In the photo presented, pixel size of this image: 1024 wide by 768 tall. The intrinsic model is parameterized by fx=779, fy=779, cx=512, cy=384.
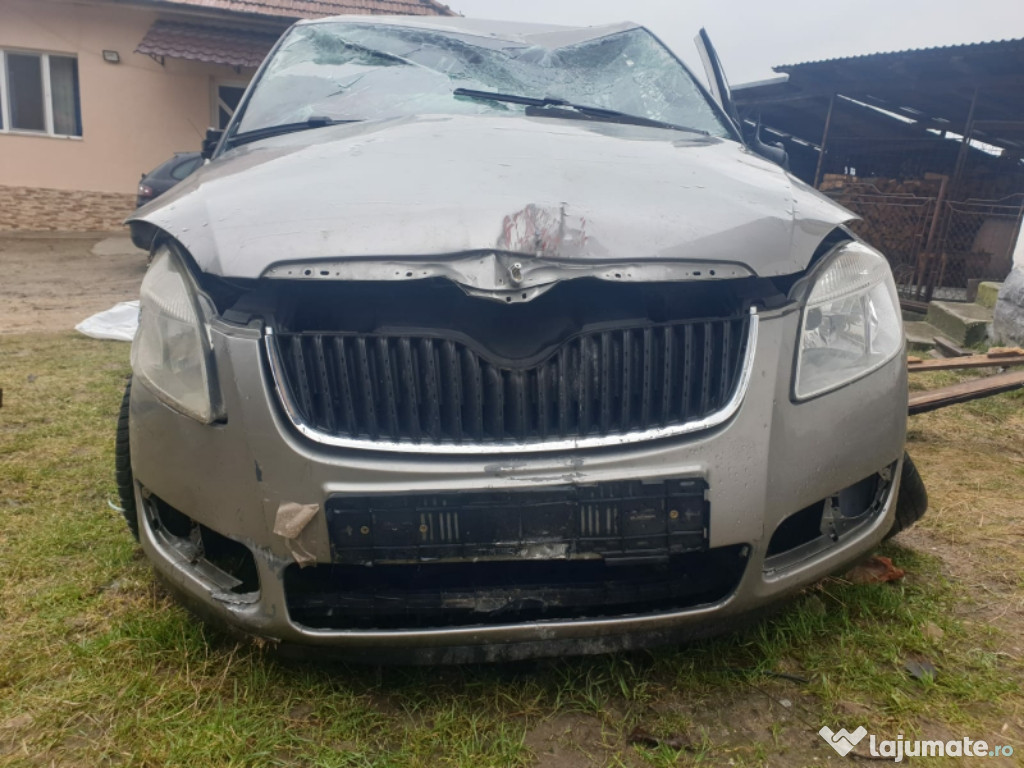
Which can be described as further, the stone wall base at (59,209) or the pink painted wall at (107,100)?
the stone wall base at (59,209)

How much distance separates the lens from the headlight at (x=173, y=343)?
5.10 feet

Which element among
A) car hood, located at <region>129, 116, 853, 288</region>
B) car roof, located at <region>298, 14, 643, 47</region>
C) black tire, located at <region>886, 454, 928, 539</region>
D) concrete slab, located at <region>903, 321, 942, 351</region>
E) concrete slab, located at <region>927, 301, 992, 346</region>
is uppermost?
car roof, located at <region>298, 14, 643, 47</region>

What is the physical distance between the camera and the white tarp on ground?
20.0 ft

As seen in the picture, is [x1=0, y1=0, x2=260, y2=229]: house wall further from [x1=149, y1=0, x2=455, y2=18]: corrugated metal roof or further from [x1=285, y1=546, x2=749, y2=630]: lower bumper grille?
[x1=285, y1=546, x2=749, y2=630]: lower bumper grille

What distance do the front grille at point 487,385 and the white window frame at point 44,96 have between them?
14422 mm

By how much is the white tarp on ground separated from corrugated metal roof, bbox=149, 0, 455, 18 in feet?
25.6

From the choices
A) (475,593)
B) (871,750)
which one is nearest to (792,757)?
A: (871,750)

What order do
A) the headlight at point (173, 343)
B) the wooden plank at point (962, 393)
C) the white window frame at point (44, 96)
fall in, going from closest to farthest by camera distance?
the headlight at point (173, 343) < the wooden plank at point (962, 393) < the white window frame at point (44, 96)

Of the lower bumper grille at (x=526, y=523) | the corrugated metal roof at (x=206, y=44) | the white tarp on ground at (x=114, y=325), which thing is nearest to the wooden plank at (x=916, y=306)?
the white tarp on ground at (x=114, y=325)

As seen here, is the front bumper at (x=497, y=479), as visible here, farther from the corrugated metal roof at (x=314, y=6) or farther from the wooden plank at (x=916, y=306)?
the corrugated metal roof at (x=314, y=6)

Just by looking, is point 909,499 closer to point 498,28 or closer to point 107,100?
point 498,28

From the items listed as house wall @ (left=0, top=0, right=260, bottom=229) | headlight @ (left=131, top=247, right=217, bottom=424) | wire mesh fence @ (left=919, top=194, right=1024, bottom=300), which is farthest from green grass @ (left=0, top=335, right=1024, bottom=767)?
house wall @ (left=0, top=0, right=260, bottom=229)

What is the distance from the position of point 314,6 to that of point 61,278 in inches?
265

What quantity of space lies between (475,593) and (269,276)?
2.41 ft
